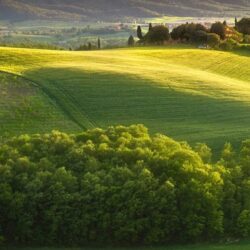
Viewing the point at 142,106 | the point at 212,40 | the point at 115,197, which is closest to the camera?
the point at 115,197

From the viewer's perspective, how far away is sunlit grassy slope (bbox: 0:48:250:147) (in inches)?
1890

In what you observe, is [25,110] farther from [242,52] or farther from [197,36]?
[197,36]

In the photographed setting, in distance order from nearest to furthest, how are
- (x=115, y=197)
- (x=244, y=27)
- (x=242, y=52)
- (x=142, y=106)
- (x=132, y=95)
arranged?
(x=115, y=197) < (x=142, y=106) < (x=132, y=95) < (x=242, y=52) < (x=244, y=27)

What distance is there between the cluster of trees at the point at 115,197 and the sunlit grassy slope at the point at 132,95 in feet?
32.5

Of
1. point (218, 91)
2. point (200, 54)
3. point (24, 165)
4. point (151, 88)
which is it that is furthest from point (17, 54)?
point (24, 165)

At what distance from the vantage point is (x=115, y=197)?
33438 mm

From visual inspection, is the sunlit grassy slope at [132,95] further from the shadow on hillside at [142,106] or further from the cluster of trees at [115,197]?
the cluster of trees at [115,197]

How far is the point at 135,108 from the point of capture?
51656 mm

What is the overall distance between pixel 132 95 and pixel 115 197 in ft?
70.4

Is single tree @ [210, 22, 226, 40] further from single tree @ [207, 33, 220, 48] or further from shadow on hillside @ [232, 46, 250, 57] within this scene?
shadow on hillside @ [232, 46, 250, 57]

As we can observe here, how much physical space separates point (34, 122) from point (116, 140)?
1127 centimetres

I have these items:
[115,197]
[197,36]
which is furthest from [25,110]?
[197,36]

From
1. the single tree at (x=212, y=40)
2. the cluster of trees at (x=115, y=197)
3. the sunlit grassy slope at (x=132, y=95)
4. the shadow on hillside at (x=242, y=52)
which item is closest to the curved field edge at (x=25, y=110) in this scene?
the sunlit grassy slope at (x=132, y=95)

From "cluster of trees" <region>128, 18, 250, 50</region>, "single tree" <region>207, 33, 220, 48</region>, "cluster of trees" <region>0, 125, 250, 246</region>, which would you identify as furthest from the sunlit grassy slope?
"cluster of trees" <region>128, 18, 250, 50</region>
